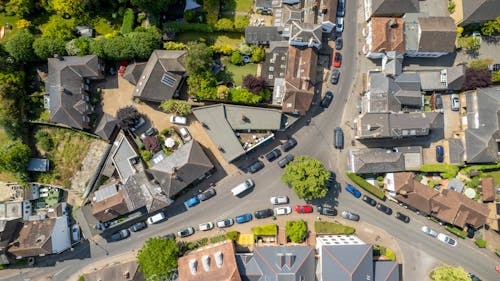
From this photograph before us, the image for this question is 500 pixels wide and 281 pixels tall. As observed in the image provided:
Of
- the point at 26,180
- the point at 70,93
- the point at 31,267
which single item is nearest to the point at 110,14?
the point at 70,93

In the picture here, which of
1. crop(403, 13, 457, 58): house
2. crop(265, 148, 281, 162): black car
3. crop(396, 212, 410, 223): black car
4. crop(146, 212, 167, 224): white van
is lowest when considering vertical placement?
crop(396, 212, 410, 223): black car

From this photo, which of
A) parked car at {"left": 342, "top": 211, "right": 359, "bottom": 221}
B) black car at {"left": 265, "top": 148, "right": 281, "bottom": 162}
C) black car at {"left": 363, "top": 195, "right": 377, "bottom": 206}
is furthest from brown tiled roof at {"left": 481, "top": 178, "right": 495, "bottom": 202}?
black car at {"left": 265, "top": 148, "right": 281, "bottom": 162}

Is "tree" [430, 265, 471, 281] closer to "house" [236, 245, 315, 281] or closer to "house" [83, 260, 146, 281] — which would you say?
"house" [236, 245, 315, 281]

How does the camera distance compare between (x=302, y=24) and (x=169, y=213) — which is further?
(x=169, y=213)

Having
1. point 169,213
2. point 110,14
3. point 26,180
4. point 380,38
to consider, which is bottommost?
point 169,213

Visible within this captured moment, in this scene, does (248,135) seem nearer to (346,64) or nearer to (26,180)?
(346,64)

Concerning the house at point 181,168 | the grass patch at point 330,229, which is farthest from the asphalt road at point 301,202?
the house at point 181,168
